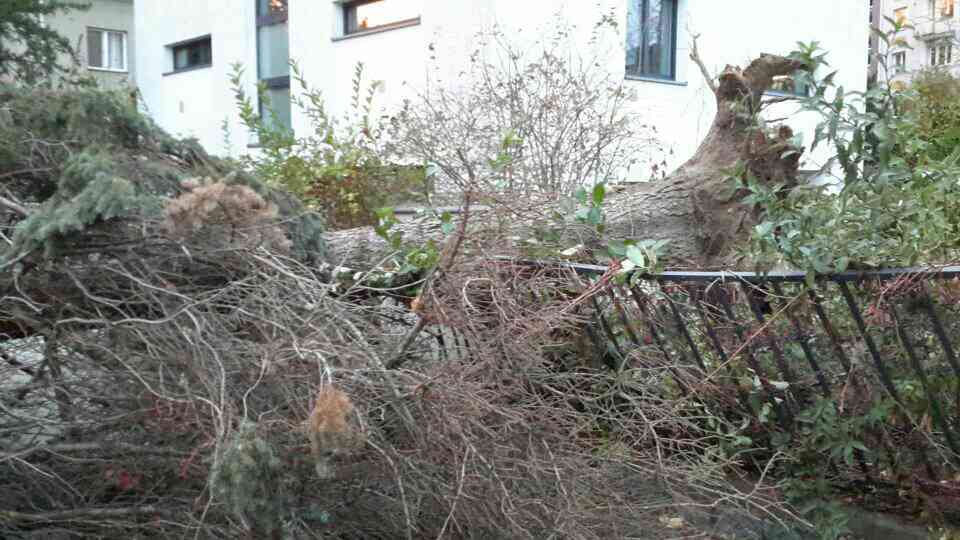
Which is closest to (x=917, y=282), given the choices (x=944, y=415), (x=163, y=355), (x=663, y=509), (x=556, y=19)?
(x=944, y=415)

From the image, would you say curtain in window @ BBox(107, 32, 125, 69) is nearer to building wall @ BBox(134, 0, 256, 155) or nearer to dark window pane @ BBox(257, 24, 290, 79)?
building wall @ BBox(134, 0, 256, 155)

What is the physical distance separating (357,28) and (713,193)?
8.77 metres

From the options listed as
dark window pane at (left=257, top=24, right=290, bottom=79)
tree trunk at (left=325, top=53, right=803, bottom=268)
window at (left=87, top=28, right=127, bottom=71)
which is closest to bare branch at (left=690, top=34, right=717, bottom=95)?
tree trunk at (left=325, top=53, right=803, bottom=268)

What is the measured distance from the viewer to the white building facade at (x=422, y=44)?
11.1 m

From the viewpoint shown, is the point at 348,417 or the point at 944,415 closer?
the point at 348,417

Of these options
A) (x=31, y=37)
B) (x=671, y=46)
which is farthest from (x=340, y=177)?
(x=31, y=37)

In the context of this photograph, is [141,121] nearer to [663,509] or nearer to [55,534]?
[55,534]

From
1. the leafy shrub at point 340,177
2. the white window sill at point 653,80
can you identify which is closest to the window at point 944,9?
the leafy shrub at point 340,177

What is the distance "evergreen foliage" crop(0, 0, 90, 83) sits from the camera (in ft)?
47.5

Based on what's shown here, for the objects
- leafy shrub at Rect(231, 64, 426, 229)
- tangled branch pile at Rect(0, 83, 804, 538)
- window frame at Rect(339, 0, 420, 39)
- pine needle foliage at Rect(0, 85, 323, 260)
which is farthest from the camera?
window frame at Rect(339, 0, 420, 39)

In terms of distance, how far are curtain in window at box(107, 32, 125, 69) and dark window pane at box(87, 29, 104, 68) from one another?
22cm

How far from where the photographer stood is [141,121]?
12.4 ft

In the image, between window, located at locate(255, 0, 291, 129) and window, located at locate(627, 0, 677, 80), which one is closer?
window, located at locate(627, 0, 677, 80)

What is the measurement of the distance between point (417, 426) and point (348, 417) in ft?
1.49
